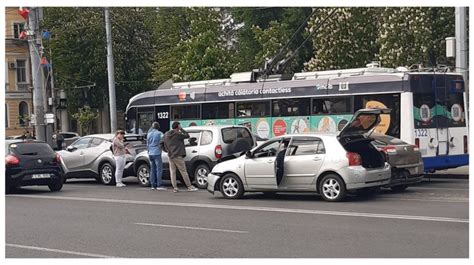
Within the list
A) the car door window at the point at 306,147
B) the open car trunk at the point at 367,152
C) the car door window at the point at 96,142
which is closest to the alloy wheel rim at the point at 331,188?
the car door window at the point at 306,147

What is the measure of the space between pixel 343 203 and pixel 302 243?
15.5 feet

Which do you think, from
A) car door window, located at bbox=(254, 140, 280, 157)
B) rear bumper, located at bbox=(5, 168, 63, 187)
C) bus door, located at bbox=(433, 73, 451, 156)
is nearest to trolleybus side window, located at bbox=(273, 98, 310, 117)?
bus door, located at bbox=(433, 73, 451, 156)

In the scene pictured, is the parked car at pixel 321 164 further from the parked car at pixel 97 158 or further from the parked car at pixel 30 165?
the parked car at pixel 97 158

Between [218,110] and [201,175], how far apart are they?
3.73m

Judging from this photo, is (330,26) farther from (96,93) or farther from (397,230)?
(397,230)

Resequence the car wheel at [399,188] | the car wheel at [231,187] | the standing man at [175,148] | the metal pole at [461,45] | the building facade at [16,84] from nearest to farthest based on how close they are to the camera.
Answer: the car wheel at [231,187], the car wheel at [399,188], the standing man at [175,148], the metal pole at [461,45], the building facade at [16,84]

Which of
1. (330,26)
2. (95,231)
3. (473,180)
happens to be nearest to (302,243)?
(473,180)

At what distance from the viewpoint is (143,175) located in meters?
19.5

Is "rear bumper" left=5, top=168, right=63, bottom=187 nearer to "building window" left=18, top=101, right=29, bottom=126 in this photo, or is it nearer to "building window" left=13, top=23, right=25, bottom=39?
"building window" left=13, top=23, right=25, bottom=39

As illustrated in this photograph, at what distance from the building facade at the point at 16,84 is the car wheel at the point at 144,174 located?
136 ft

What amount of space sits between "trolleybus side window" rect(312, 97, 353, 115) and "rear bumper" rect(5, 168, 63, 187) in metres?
6.60

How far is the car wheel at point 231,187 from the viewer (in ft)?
50.7

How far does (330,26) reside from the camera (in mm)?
38812

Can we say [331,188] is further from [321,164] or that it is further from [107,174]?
[107,174]
